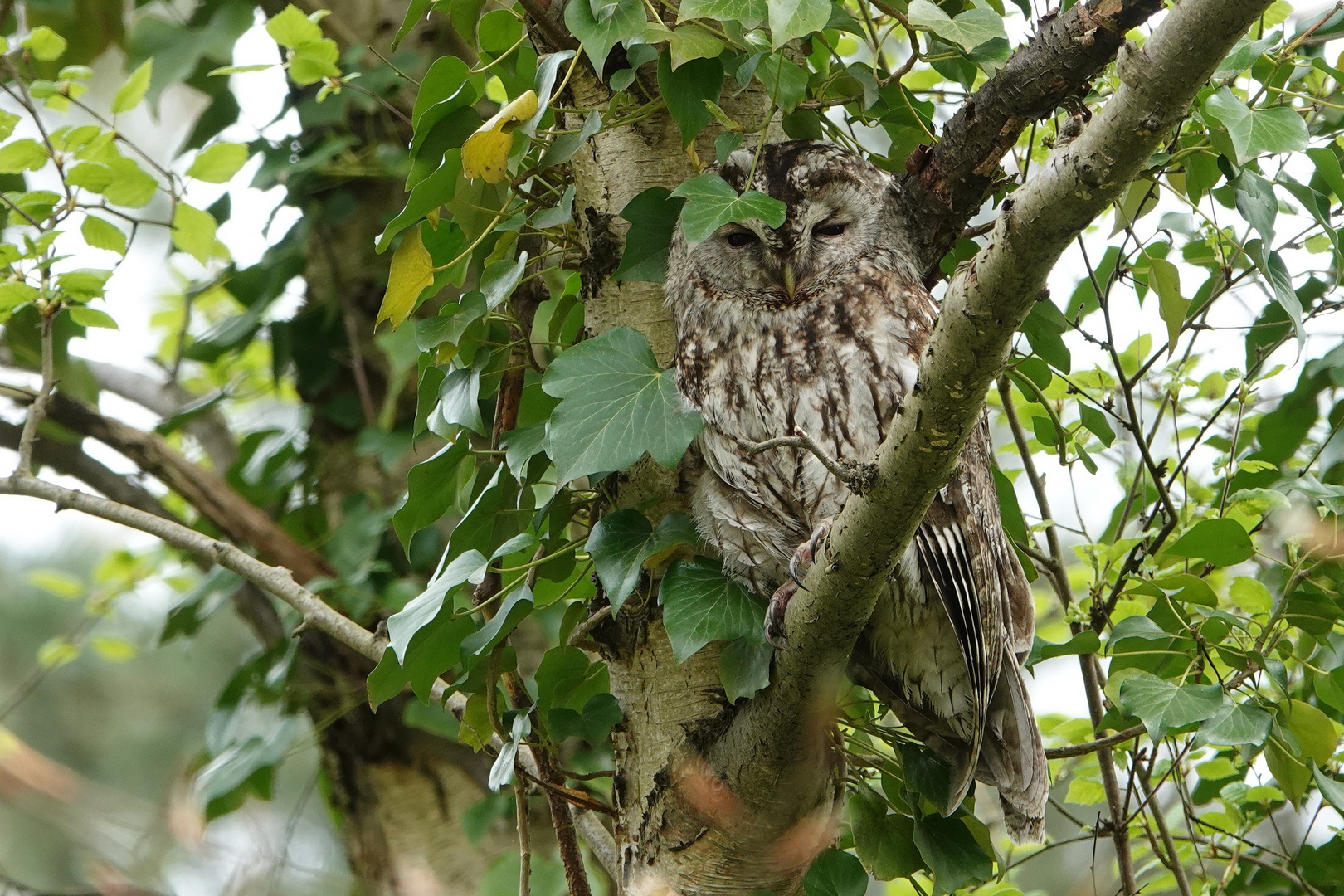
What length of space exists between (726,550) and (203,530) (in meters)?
1.71

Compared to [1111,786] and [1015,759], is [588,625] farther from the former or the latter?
[1111,786]

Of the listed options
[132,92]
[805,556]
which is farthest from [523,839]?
[132,92]

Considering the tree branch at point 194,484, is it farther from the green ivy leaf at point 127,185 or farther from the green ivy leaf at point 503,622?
the green ivy leaf at point 503,622

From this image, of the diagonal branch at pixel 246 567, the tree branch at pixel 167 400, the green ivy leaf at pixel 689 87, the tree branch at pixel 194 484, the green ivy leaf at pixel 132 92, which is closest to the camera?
the green ivy leaf at pixel 689 87


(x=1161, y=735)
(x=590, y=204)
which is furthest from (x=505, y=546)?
(x=1161, y=735)

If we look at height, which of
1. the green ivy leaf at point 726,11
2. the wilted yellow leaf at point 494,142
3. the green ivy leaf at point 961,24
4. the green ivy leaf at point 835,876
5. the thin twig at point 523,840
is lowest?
the thin twig at point 523,840

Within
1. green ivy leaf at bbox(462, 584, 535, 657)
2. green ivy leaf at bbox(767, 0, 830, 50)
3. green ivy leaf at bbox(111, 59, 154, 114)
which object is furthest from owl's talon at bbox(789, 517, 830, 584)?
green ivy leaf at bbox(111, 59, 154, 114)

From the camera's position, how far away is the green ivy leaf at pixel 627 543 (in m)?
1.25

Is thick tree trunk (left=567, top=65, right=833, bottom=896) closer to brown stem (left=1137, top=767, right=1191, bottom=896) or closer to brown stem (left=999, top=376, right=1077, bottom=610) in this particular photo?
brown stem (left=1137, top=767, right=1191, bottom=896)

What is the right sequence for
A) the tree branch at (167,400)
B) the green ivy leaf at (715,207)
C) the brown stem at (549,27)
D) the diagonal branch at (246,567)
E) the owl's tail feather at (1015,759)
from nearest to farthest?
1. the green ivy leaf at (715,207)
2. the brown stem at (549,27)
3. the owl's tail feather at (1015,759)
4. the diagonal branch at (246,567)
5. the tree branch at (167,400)

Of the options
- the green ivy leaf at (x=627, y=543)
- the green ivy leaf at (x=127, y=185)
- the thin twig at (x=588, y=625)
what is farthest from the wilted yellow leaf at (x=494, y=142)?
the green ivy leaf at (x=127, y=185)

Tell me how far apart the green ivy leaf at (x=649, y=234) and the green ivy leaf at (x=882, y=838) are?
2.47 feet

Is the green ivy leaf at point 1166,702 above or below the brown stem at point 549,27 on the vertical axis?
below

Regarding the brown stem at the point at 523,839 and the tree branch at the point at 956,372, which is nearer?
the tree branch at the point at 956,372
